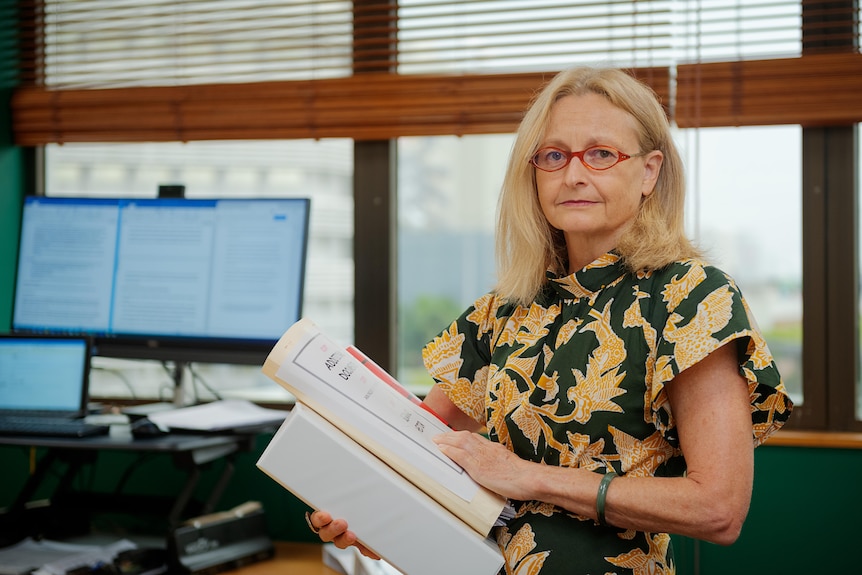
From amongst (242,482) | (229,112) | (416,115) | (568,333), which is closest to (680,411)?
(568,333)

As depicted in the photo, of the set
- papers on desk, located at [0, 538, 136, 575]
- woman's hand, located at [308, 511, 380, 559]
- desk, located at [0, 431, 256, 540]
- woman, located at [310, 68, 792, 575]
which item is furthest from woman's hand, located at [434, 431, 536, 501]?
papers on desk, located at [0, 538, 136, 575]

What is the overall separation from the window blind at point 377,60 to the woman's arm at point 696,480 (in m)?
1.05

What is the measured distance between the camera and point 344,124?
7.40 ft

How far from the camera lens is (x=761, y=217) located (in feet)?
6.88

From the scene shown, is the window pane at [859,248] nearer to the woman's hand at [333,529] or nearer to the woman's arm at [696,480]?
Answer: the woman's arm at [696,480]

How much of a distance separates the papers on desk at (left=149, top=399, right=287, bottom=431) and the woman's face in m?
0.99

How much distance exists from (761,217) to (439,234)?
0.81 meters

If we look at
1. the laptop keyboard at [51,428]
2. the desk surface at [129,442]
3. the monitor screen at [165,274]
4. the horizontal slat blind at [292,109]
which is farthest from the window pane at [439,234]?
the laptop keyboard at [51,428]

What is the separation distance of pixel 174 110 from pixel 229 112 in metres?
0.16

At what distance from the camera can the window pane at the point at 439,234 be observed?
2.30m

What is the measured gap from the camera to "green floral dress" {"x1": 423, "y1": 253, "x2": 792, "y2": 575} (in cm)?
112

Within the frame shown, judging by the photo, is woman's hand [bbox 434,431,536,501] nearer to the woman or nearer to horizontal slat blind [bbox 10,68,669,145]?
the woman

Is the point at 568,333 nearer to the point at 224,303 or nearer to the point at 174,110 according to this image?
the point at 224,303

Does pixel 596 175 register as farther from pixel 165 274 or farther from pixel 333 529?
pixel 165 274
